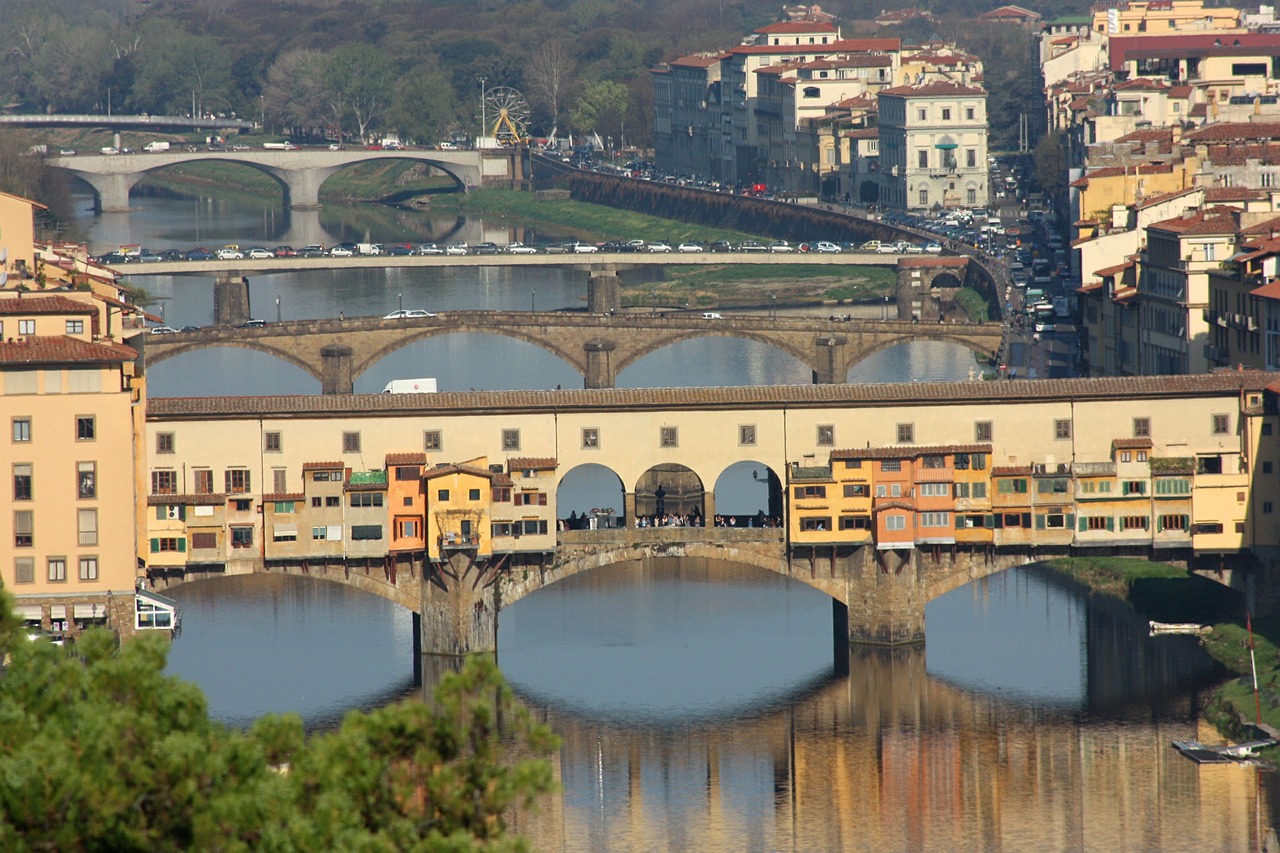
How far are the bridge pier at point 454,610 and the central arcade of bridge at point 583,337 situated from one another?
1483 inches

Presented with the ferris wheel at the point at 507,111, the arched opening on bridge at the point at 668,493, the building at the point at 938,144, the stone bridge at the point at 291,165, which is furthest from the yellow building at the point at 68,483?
the ferris wheel at the point at 507,111

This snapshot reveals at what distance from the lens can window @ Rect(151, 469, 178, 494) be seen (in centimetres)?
5725

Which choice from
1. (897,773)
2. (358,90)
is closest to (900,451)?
(897,773)

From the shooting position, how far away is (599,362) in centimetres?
9538

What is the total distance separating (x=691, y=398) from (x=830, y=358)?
36974 millimetres

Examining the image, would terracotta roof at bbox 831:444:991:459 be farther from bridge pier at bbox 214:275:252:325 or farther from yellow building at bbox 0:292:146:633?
bridge pier at bbox 214:275:252:325

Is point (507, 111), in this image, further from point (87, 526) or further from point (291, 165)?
point (87, 526)

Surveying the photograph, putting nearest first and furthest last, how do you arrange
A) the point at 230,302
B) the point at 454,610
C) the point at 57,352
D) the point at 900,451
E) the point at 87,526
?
the point at 57,352
the point at 87,526
the point at 454,610
the point at 900,451
the point at 230,302

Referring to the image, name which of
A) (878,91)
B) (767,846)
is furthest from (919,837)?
(878,91)

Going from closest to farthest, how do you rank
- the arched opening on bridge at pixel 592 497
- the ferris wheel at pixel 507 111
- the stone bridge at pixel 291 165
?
1. the arched opening on bridge at pixel 592 497
2. the stone bridge at pixel 291 165
3. the ferris wheel at pixel 507 111

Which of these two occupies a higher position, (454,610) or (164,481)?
(164,481)

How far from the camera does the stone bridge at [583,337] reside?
309 feet

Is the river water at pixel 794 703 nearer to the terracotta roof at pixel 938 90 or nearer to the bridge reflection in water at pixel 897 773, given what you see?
the bridge reflection in water at pixel 897 773

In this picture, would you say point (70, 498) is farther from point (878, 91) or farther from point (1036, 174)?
point (878, 91)
